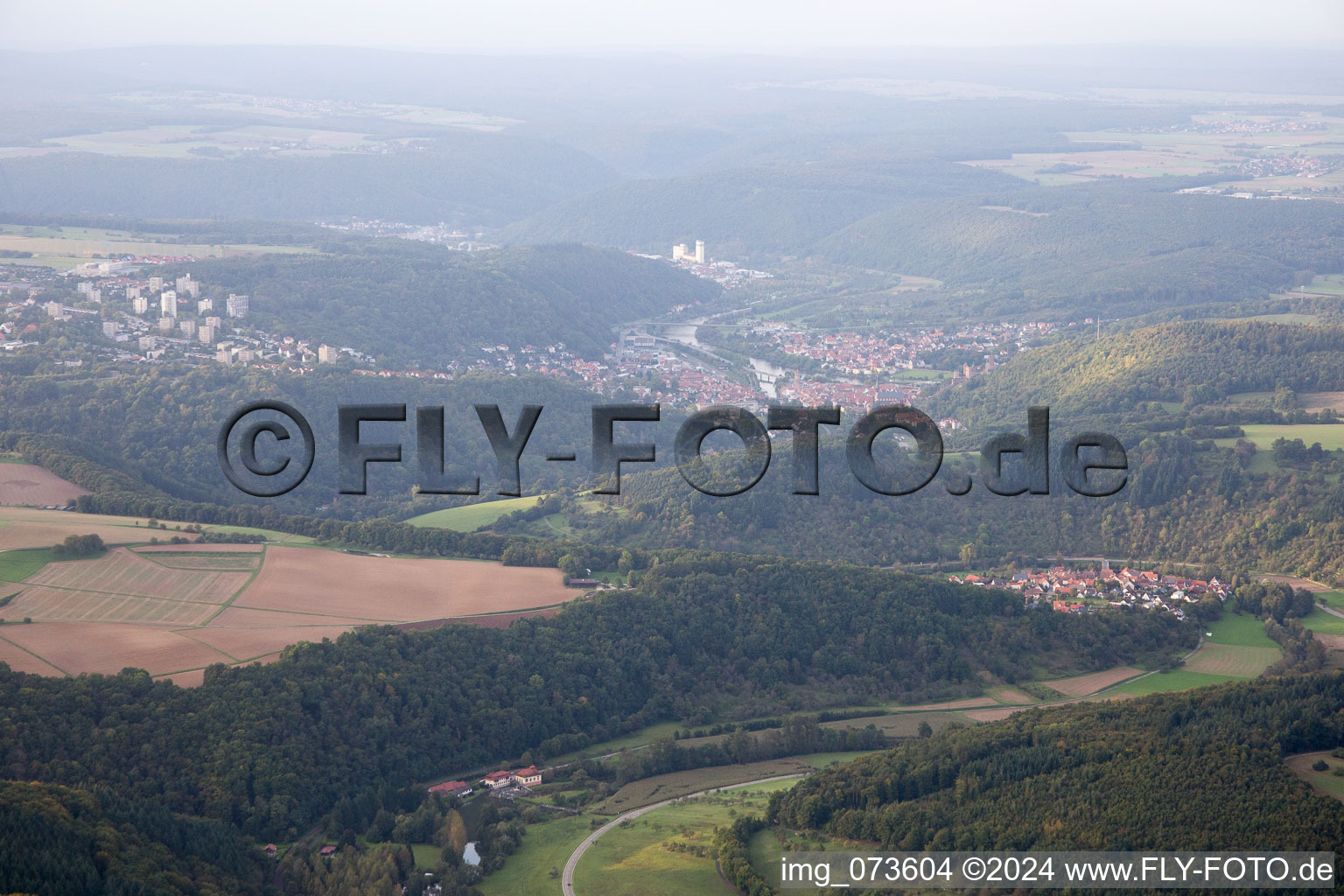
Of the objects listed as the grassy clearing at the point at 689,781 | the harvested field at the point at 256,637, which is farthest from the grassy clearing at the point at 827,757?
the harvested field at the point at 256,637

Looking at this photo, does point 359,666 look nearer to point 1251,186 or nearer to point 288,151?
point 1251,186

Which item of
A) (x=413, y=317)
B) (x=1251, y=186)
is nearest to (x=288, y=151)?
(x=413, y=317)

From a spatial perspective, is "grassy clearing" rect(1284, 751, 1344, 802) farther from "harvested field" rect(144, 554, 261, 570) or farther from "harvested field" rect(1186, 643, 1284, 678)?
"harvested field" rect(144, 554, 261, 570)

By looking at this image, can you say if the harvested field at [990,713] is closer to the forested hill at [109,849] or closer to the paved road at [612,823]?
the paved road at [612,823]

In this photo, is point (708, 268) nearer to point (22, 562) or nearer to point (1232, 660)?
point (1232, 660)

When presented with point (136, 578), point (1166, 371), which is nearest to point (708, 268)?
point (1166, 371)

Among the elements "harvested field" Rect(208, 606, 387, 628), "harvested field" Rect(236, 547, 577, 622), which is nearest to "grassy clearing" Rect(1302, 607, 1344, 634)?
"harvested field" Rect(236, 547, 577, 622)
